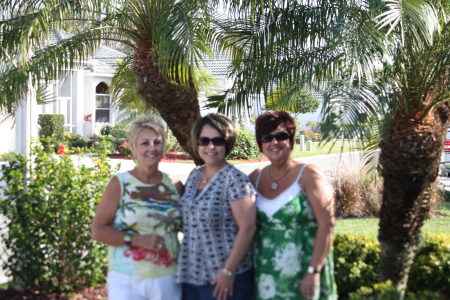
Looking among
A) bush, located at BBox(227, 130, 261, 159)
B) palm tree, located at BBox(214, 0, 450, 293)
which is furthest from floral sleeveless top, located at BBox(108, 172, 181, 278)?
bush, located at BBox(227, 130, 261, 159)

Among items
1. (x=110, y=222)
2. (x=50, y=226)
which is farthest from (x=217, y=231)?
(x=50, y=226)

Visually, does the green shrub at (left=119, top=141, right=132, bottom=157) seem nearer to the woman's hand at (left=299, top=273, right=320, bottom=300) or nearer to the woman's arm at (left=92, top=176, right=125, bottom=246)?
the woman's arm at (left=92, top=176, right=125, bottom=246)

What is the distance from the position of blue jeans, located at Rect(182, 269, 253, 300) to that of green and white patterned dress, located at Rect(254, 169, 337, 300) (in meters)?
0.06

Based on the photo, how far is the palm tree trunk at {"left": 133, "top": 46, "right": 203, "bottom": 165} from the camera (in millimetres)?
7125

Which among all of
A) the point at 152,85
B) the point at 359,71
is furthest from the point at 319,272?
the point at 152,85

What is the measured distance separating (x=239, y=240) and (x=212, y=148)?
0.62 metres

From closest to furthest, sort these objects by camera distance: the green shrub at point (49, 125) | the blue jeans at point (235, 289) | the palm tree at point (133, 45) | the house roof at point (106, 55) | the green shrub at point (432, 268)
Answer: the blue jeans at point (235, 289) → the green shrub at point (432, 268) → the palm tree at point (133, 45) → the green shrub at point (49, 125) → the house roof at point (106, 55)

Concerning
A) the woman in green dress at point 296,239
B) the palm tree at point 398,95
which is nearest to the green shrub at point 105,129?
the palm tree at point 398,95

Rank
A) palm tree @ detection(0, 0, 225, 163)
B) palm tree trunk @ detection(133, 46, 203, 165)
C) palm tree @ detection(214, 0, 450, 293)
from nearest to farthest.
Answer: palm tree @ detection(214, 0, 450, 293), palm tree @ detection(0, 0, 225, 163), palm tree trunk @ detection(133, 46, 203, 165)

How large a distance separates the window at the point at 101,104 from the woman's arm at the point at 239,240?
27185 mm

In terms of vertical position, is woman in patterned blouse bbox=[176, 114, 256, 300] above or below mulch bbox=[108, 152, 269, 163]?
above

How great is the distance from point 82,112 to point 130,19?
2129 centimetres

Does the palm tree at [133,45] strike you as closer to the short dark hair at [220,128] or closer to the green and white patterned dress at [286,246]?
the short dark hair at [220,128]

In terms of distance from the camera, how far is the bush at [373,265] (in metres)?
5.39
